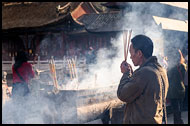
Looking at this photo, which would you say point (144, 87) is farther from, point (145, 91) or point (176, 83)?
point (176, 83)

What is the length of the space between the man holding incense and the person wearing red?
3.79 m

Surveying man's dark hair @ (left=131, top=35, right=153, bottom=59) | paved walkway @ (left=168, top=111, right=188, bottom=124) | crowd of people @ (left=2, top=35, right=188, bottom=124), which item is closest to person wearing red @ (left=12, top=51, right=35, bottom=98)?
paved walkway @ (left=168, top=111, right=188, bottom=124)

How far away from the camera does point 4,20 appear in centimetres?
1978

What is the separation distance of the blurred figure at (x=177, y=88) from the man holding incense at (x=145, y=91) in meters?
3.41

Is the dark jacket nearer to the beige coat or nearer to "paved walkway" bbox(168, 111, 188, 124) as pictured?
"paved walkway" bbox(168, 111, 188, 124)

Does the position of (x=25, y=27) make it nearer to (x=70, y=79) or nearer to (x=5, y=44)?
(x=5, y=44)

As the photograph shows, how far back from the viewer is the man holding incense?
2041 mm

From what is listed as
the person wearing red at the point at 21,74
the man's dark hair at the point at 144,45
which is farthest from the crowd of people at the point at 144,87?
the person wearing red at the point at 21,74

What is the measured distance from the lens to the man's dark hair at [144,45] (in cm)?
217

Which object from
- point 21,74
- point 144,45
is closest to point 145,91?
point 144,45

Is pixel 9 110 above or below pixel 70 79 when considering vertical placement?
below

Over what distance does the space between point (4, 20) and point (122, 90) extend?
19.4m

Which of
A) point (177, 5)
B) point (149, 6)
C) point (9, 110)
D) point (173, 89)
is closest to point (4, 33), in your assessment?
point (149, 6)

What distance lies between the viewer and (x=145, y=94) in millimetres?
2047
